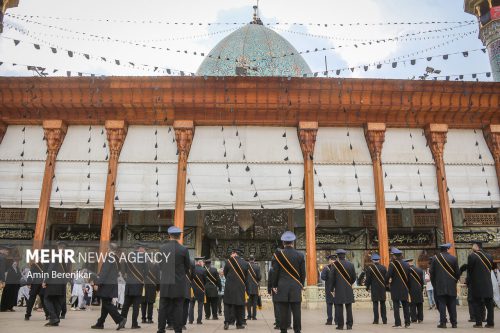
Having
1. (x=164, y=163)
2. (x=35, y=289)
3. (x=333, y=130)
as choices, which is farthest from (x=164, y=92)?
(x=35, y=289)

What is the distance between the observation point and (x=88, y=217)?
18.6 metres

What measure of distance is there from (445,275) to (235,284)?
12.9ft

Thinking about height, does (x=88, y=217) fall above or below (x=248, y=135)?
below

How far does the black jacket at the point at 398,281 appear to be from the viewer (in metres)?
8.75

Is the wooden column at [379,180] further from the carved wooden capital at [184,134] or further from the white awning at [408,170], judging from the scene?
the carved wooden capital at [184,134]

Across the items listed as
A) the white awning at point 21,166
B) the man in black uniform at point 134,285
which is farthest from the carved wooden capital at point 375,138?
the white awning at point 21,166

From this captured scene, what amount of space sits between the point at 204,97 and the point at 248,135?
2.02m

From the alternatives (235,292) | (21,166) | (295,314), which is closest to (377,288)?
(235,292)

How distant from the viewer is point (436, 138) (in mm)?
15680

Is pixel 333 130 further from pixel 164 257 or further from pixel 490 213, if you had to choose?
pixel 164 257

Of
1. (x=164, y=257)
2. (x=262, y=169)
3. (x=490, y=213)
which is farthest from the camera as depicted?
(x=490, y=213)

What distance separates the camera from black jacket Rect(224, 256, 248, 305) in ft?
27.5

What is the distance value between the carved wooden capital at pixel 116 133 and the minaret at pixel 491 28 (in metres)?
15.5

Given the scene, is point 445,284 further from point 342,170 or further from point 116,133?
point 116,133
